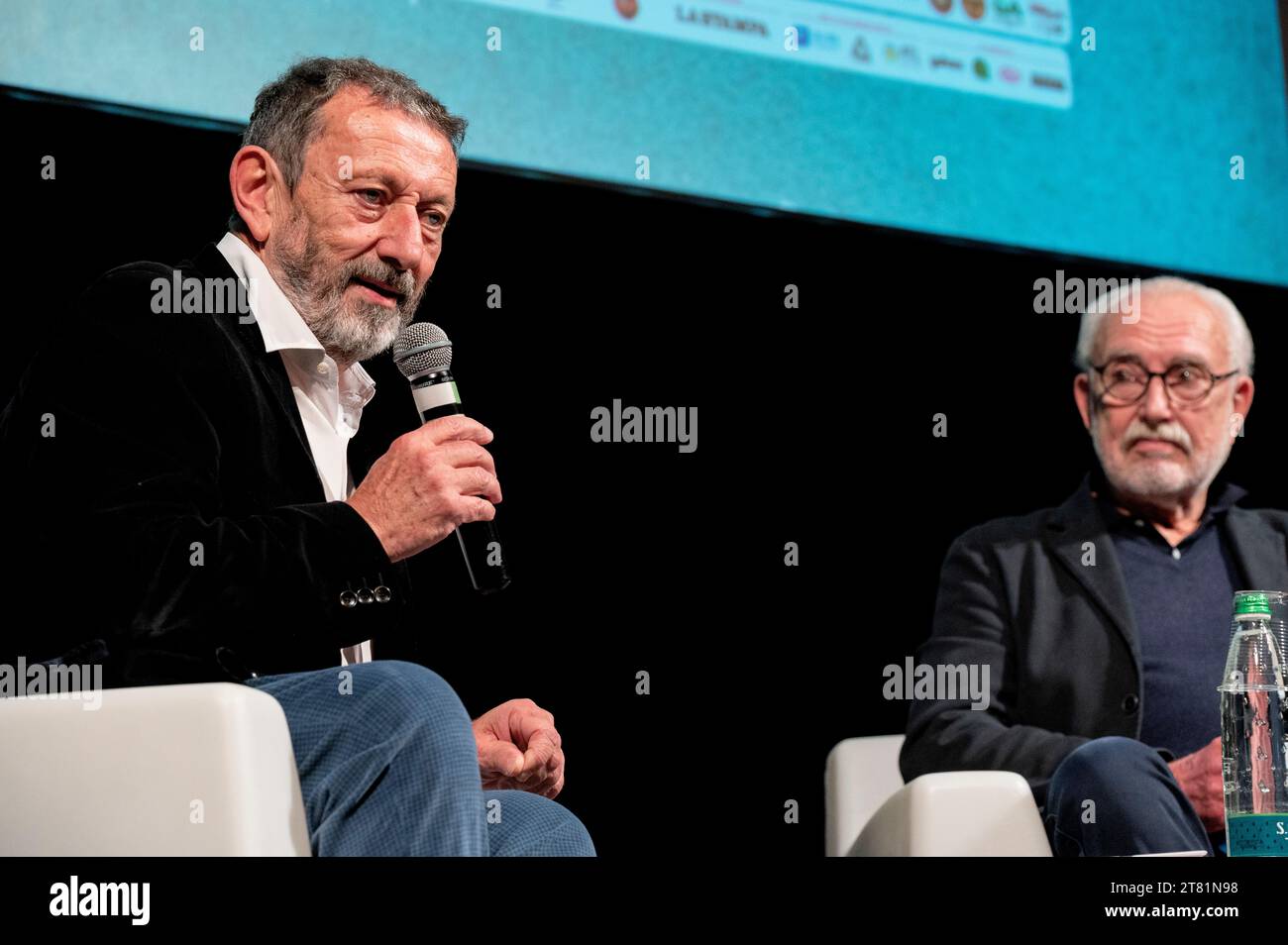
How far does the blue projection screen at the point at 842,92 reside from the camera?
7.07 feet

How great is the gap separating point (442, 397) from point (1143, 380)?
1.34 metres

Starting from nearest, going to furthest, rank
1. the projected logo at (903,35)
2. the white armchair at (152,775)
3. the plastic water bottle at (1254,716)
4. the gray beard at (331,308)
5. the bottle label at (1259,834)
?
the white armchair at (152,775)
the bottle label at (1259,834)
the gray beard at (331,308)
the plastic water bottle at (1254,716)
the projected logo at (903,35)

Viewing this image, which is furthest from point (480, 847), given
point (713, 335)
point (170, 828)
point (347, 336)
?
point (713, 335)

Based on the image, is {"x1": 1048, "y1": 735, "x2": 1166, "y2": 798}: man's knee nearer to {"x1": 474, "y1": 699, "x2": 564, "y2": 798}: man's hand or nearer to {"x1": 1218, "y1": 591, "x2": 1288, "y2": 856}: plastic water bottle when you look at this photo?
{"x1": 1218, "y1": 591, "x2": 1288, "y2": 856}: plastic water bottle

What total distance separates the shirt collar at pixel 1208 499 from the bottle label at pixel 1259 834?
0.83 m

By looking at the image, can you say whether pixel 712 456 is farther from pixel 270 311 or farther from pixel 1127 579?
pixel 270 311

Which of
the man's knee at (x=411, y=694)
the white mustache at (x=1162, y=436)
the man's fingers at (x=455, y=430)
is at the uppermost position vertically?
the white mustache at (x=1162, y=436)

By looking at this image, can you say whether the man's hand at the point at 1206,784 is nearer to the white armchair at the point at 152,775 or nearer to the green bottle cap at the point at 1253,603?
the green bottle cap at the point at 1253,603

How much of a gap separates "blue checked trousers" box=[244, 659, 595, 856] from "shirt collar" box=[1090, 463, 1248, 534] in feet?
4.69

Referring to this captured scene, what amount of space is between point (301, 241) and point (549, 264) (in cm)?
82

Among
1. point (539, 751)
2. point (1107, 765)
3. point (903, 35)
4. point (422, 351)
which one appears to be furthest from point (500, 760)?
point (903, 35)

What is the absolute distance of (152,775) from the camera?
1.30 metres

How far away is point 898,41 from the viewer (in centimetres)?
275

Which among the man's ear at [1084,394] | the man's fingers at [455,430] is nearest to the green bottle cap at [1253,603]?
the man's ear at [1084,394]
